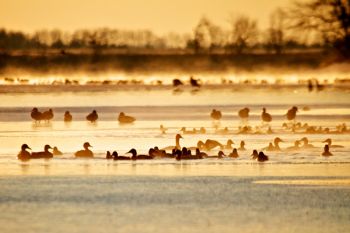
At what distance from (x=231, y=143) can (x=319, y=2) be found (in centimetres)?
3196

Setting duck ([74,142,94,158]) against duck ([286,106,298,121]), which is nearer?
duck ([74,142,94,158])

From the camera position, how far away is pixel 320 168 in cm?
1574

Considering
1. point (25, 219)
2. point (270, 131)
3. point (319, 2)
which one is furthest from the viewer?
point (319, 2)

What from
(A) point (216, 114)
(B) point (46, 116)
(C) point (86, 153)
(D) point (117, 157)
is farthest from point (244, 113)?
(D) point (117, 157)

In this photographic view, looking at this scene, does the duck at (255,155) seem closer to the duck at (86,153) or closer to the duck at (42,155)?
the duck at (86,153)

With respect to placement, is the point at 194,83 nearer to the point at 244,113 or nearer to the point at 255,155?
the point at 244,113

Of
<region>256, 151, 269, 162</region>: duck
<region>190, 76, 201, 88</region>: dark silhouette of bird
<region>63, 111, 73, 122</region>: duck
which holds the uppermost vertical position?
<region>190, 76, 201, 88</region>: dark silhouette of bird

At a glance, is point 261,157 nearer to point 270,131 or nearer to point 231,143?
point 231,143

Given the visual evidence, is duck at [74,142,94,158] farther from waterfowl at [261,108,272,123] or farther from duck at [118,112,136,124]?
duck at [118,112,136,124]

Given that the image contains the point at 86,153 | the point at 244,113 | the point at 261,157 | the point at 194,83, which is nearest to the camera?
the point at 261,157

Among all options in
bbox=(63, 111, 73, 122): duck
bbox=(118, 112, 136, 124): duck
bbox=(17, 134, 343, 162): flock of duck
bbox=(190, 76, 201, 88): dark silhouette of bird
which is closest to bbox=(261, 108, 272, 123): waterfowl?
bbox=(118, 112, 136, 124): duck

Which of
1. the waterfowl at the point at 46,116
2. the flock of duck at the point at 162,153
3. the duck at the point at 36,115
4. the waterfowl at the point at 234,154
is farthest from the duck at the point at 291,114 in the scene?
the waterfowl at the point at 234,154

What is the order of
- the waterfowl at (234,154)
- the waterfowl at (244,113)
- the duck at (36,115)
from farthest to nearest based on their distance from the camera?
the waterfowl at (244,113) → the duck at (36,115) → the waterfowl at (234,154)

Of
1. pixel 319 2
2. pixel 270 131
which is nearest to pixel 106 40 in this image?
pixel 319 2
